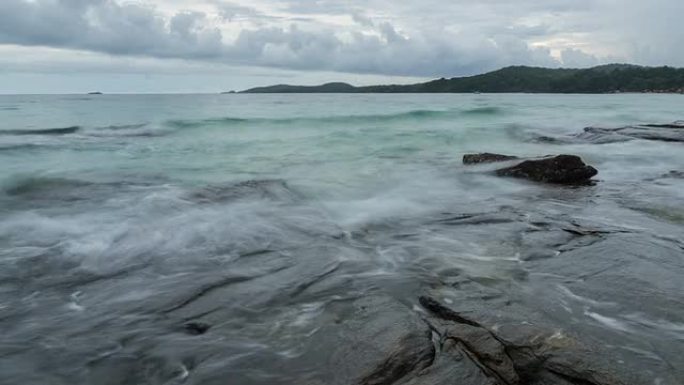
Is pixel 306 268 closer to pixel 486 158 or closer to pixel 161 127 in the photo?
pixel 486 158

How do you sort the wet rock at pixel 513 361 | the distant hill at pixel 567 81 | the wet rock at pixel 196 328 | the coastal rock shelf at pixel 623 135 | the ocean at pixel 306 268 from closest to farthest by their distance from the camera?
the wet rock at pixel 513 361
the ocean at pixel 306 268
the wet rock at pixel 196 328
the coastal rock shelf at pixel 623 135
the distant hill at pixel 567 81

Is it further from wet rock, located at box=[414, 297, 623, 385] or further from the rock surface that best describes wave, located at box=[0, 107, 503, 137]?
wet rock, located at box=[414, 297, 623, 385]

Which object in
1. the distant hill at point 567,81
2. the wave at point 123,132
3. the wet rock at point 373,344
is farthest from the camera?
the distant hill at point 567,81

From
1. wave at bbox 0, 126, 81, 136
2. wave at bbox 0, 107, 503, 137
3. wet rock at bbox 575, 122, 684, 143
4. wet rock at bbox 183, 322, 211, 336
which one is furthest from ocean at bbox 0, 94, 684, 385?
wave at bbox 0, 126, 81, 136

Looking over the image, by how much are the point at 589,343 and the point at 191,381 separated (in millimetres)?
3107

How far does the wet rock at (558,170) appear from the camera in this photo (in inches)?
492

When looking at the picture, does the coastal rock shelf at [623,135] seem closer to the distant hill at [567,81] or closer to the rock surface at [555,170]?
the rock surface at [555,170]

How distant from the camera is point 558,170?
12.5m

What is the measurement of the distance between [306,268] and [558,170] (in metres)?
8.18

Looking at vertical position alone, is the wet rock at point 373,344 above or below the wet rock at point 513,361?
below

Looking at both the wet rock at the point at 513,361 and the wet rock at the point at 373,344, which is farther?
the wet rock at the point at 373,344

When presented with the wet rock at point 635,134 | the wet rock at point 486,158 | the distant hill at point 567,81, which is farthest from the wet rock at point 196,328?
the distant hill at point 567,81

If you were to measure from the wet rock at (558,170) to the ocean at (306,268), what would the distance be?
0.45 meters

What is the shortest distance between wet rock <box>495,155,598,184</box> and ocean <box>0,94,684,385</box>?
1.47 feet
